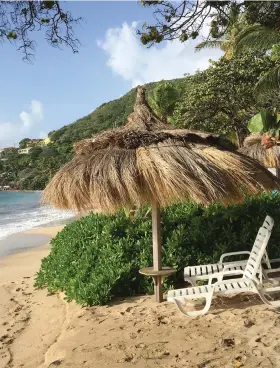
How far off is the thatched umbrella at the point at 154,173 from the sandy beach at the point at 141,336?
0.60 m

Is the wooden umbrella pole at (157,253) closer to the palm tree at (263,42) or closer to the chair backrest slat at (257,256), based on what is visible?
the chair backrest slat at (257,256)

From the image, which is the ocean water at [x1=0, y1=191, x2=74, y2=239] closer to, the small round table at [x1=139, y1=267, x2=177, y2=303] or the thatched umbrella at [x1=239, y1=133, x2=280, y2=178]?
the thatched umbrella at [x1=239, y1=133, x2=280, y2=178]

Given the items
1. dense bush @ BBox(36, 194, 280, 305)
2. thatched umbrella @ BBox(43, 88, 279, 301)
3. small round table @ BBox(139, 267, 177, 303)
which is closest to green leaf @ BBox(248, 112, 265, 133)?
thatched umbrella @ BBox(43, 88, 279, 301)

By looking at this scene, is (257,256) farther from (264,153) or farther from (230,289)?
(264,153)

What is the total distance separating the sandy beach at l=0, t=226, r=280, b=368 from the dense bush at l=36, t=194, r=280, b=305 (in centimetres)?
26

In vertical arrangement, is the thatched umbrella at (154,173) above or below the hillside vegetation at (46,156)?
below

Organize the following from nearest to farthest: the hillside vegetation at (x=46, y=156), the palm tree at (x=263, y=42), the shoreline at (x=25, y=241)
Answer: the palm tree at (x=263, y=42), the shoreline at (x=25, y=241), the hillside vegetation at (x=46, y=156)

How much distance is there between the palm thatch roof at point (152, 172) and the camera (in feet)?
13.3

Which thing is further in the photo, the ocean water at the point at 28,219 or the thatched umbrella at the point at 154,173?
the ocean water at the point at 28,219

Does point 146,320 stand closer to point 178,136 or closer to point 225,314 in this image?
point 225,314

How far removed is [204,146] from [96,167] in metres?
1.11

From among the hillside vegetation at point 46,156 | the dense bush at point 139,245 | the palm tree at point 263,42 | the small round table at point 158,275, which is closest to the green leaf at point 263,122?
the small round table at point 158,275

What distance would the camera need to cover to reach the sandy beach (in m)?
3.34

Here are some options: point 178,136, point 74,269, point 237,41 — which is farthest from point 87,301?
point 237,41
